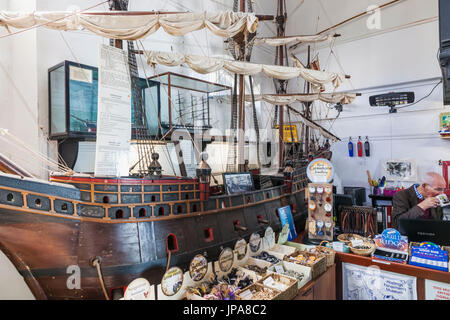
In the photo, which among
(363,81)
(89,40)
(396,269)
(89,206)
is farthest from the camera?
(363,81)

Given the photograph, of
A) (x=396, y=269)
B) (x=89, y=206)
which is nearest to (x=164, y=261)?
(x=89, y=206)

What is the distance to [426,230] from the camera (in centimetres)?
235

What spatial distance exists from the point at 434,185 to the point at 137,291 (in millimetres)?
3081

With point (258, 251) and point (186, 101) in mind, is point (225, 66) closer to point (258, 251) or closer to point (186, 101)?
point (186, 101)

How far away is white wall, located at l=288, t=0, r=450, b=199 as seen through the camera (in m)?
3.95

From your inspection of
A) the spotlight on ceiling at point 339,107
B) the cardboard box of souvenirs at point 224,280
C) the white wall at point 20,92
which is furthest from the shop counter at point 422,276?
the spotlight on ceiling at point 339,107

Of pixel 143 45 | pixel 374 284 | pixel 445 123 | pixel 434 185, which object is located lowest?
pixel 374 284

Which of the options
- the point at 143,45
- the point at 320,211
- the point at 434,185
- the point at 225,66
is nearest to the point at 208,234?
the point at 320,211

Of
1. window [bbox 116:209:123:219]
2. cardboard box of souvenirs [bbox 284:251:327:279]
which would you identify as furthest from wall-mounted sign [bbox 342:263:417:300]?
window [bbox 116:209:123:219]

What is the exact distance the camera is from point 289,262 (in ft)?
6.74

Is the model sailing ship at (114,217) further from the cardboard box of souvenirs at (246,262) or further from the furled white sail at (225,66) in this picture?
the cardboard box of souvenirs at (246,262)

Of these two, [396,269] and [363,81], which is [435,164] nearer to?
[363,81]

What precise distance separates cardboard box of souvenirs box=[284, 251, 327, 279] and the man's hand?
133 cm
